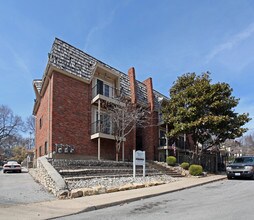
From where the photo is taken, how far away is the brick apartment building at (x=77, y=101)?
19062 mm

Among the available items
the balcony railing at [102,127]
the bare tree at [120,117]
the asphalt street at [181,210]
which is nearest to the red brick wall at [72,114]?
the balcony railing at [102,127]

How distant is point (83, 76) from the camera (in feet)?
67.9


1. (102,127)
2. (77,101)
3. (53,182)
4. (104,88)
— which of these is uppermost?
(104,88)

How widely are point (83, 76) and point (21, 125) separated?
145 ft

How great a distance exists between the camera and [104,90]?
76.7 ft

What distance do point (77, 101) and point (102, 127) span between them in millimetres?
2836

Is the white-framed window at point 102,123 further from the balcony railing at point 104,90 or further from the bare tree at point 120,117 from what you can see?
the balcony railing at point 104,90

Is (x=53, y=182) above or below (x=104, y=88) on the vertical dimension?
below

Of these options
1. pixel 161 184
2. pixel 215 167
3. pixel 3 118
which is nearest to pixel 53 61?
pixel 161 184

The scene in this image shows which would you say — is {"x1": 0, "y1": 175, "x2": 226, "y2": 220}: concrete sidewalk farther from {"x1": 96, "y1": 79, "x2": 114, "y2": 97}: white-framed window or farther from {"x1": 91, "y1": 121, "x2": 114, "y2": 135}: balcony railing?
{"x1": 96, "y1": 79, "x2": 114, "y2": 97}: white-framed window

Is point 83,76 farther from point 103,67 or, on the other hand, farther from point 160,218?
point 160,218

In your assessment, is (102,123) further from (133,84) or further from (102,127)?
(133,84)

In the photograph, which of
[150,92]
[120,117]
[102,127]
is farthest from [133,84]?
[102,127]

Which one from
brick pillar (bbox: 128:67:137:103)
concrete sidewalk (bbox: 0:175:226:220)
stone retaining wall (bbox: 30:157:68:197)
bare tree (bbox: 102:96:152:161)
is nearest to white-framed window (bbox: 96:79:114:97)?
bare tree (bbox: 102:96:152:161)
